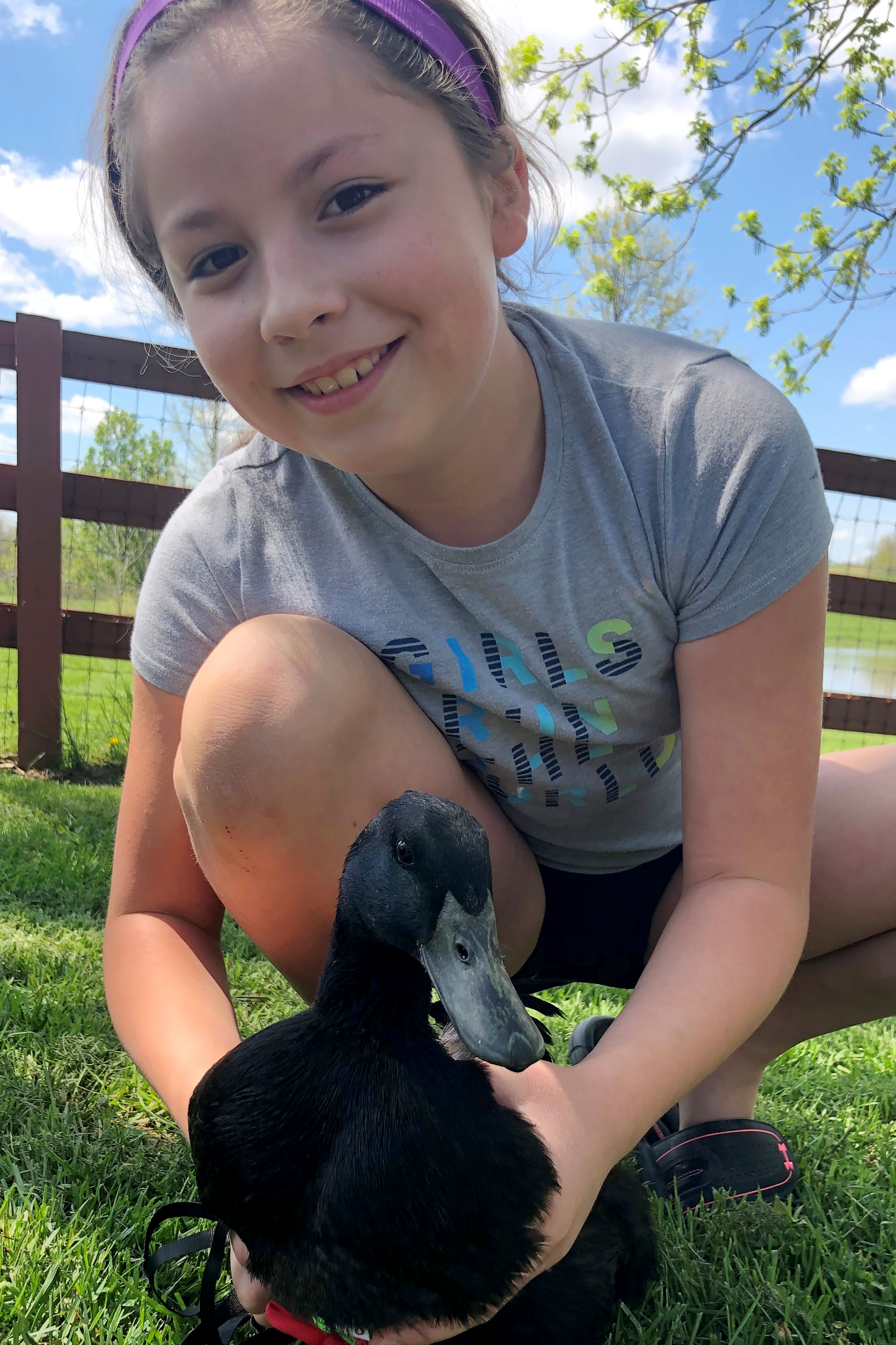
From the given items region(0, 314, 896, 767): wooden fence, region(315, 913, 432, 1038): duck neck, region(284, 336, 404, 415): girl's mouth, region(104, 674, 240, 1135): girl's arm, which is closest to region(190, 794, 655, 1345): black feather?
region(315, 913, 432, 1038): duck neck

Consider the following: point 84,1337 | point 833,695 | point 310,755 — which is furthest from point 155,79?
point 833,695

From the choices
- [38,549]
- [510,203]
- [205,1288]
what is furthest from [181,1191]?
[38,549]

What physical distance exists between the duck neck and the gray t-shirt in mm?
Result: 409

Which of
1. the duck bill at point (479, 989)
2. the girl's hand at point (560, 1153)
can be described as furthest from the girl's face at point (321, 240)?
the girl's hand at point (560, 1153)

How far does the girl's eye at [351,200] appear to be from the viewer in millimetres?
1069

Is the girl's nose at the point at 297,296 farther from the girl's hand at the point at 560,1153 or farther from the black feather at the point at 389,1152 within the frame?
the girl's hand at the point at 560,1153

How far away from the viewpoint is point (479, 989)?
960 millimetres

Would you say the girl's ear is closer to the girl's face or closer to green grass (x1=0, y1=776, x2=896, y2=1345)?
the girl's face

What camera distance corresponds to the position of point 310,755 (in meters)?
1.24

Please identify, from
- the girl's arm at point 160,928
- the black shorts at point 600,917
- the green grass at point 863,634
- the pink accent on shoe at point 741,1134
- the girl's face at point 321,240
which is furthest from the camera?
the green grass at point 863,634

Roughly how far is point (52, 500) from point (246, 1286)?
3.57m

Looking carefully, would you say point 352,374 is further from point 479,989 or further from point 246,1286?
point 246,1286

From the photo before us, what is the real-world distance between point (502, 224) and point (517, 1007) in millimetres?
1040

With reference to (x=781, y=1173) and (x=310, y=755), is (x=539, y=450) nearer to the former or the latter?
(x=310, y=755)
